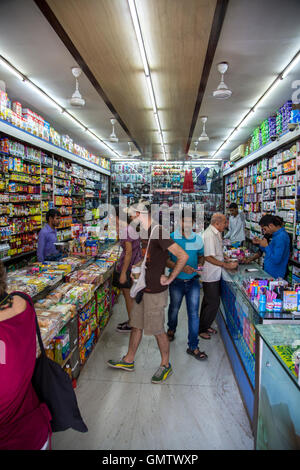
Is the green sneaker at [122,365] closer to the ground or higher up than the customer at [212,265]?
closer to the ground

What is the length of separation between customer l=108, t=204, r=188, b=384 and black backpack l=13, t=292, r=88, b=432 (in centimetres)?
125

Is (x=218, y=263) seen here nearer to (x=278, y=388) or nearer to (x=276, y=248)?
(x=276, y=248)

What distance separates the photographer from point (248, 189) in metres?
8.24

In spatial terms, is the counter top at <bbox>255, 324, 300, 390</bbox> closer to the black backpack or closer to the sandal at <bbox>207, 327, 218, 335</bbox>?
the black backpack

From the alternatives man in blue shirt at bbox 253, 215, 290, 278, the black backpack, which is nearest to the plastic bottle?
the black backpack

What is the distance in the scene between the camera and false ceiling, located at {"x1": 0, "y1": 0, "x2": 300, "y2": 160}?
124 inches

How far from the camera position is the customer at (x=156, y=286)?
105 inches

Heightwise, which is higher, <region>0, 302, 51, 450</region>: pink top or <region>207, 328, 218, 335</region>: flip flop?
<region>0, 302, 51, 450</region>: pink top

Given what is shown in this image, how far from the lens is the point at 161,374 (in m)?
2.87

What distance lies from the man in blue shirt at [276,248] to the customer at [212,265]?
0.74 metres

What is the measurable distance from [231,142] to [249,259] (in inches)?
272

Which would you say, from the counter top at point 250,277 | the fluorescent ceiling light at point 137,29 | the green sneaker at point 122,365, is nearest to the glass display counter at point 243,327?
the counter top at point 250,277

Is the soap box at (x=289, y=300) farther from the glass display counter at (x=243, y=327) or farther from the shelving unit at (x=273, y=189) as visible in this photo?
the shelving unit at (x=273, y=189)
